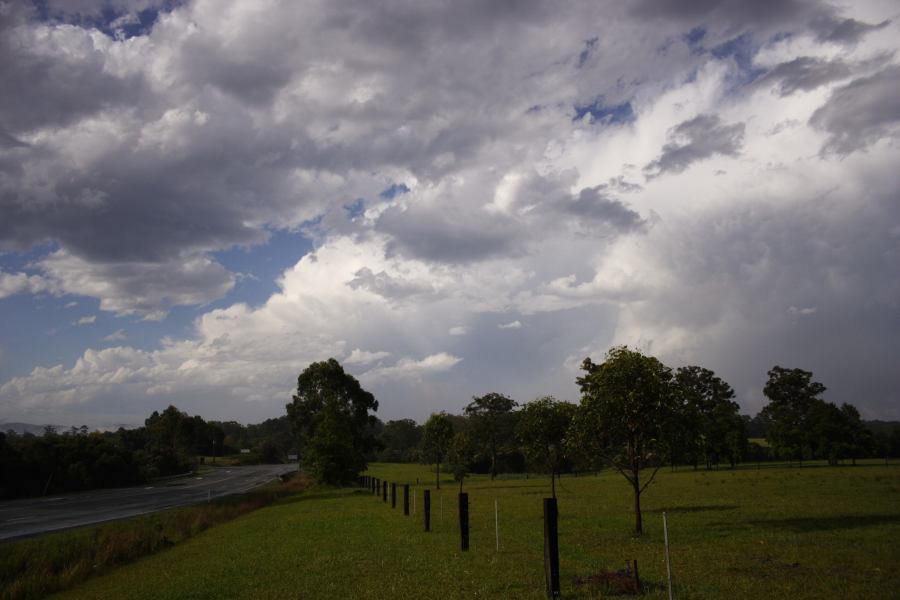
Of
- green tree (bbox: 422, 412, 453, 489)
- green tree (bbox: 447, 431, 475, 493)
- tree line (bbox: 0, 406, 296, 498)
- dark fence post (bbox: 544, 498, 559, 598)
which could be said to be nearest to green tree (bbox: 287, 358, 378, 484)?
green tree (bbox: 422, 412, 453, 489)

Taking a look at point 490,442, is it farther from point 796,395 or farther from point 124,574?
point 124,574

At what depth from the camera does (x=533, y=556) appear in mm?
15211

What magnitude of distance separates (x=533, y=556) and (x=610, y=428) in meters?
7.16

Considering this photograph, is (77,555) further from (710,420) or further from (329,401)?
(710,420)

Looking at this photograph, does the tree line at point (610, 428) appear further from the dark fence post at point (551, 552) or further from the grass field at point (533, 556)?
the dark fence post at point (551, 552)

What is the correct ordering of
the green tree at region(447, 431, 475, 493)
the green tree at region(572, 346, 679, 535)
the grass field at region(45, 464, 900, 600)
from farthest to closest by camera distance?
the green tree at region(447, 431, 475, 493), the green tree at region(572, 346, 679, 535), the grass field at region(45, 464, 900, 600)

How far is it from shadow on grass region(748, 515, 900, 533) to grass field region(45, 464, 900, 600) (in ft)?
0.20

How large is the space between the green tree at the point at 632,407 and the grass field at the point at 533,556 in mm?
2722

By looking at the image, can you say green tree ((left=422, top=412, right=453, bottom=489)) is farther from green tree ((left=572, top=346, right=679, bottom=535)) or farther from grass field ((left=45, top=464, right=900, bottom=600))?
green tree ((left=572, top=346, right=679, bottom=535))

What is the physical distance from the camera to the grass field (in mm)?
11773

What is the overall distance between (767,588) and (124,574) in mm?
18374

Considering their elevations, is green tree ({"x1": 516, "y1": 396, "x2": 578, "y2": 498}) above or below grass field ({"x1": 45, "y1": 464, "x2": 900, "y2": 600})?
above

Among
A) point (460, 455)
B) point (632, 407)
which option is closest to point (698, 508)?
point (632, 407)

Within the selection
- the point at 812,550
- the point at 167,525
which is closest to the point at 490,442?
the point at 167,525
